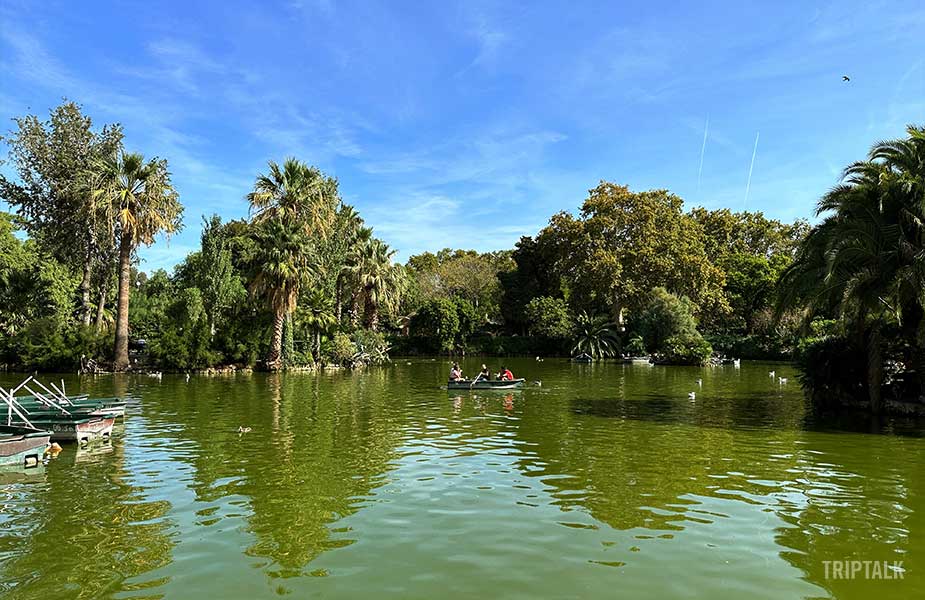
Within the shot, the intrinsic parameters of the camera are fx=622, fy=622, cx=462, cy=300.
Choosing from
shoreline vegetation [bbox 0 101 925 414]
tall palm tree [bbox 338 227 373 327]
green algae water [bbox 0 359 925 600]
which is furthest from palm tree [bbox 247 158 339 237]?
green algae water [bbox 0 359 925 600]

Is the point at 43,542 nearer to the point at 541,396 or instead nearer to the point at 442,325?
the point at 541,396

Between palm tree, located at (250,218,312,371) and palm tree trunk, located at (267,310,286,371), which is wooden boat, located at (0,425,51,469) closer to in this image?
palm tree, located at (250,218,312,371)

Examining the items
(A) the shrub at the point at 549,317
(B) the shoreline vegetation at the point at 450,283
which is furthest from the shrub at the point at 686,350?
(A) the shrub at the point at 549,317

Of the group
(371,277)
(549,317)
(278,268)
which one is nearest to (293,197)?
(278,268)

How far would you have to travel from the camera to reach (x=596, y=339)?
6650 centimetres

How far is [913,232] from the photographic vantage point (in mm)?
19844

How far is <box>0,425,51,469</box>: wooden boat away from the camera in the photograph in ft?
40.7

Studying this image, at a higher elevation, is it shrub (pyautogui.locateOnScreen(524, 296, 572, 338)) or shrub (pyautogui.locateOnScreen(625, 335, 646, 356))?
shrub (pyautogui.locateOnScreen(524, 296, 572, 338))

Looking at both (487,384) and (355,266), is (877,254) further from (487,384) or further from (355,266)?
(355,266)

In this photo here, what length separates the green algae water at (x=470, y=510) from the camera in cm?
731

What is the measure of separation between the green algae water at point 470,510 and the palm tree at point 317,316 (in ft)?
88.2

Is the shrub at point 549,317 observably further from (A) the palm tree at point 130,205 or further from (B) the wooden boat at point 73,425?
(B) the wooden boat at point 73,425

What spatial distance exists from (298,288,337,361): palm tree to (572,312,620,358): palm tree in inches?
1144

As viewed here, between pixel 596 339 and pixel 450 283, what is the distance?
85.3 ft
